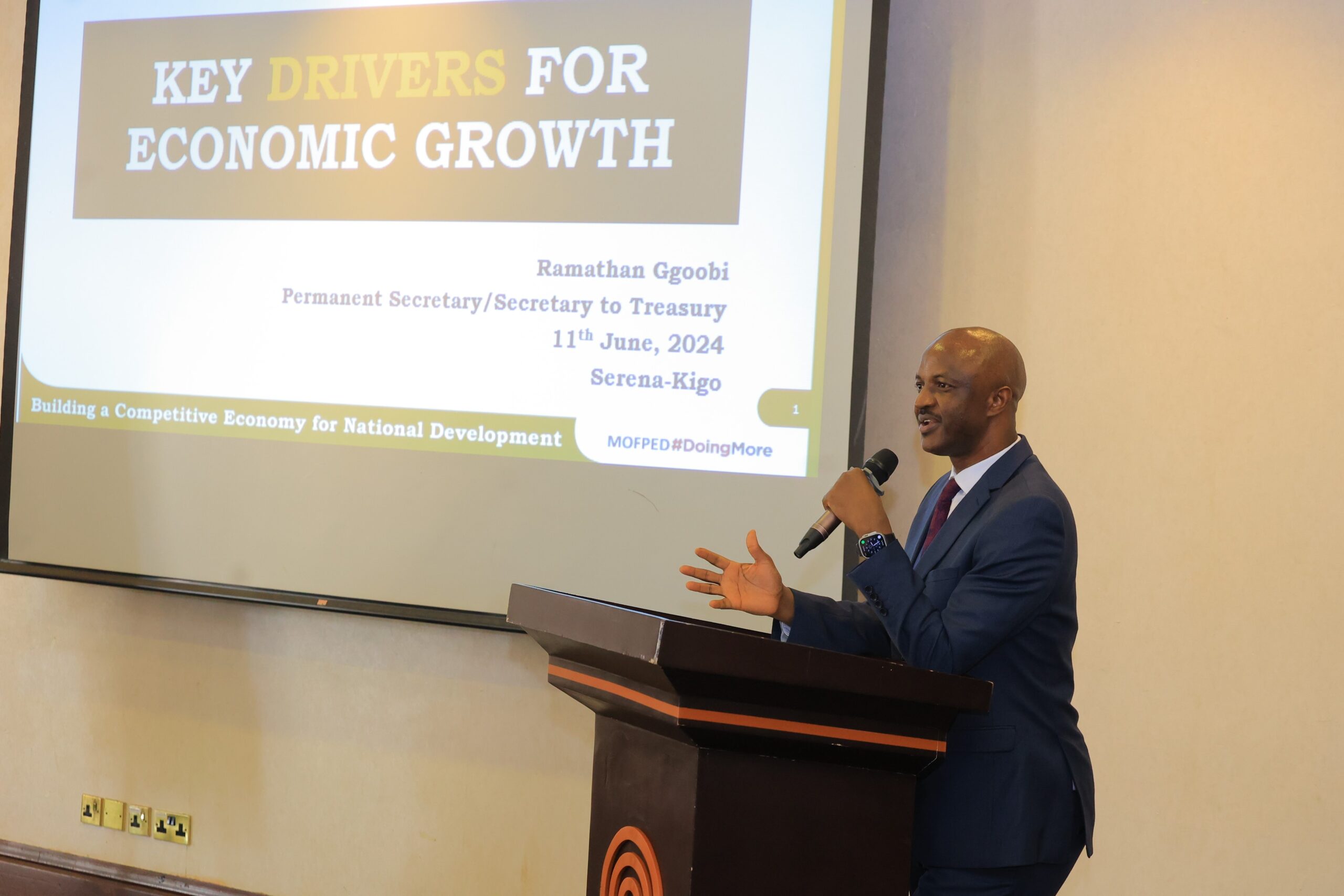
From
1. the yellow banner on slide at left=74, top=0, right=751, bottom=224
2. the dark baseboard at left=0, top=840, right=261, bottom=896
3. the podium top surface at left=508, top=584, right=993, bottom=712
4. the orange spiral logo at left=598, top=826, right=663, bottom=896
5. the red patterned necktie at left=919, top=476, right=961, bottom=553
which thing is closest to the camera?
the podium top surface at left=508, top=584, right=993, bottom=712

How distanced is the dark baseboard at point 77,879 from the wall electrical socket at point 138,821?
0.39 ft

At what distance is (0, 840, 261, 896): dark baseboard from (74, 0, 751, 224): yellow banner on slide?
79.8 inches

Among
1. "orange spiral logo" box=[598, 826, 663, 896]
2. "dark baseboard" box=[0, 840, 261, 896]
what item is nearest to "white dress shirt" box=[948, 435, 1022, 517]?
"orange spiral logo" box=[598, 826, 663, 896]

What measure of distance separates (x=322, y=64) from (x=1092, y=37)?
6.90 ft

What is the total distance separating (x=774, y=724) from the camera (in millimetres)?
1352

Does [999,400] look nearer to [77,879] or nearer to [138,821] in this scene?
[138,821]

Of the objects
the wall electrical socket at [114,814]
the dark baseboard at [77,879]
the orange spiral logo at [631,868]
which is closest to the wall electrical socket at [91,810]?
the wall electrical socket at [114,814]

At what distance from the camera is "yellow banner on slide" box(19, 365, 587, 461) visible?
2.99 meters

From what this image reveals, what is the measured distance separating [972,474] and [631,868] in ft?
2.56

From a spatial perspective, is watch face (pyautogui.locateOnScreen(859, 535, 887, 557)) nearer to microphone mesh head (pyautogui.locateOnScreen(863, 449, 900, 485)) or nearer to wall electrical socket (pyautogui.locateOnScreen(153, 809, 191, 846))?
microphone mesh head (pyautogui.locateOnScreen(863, 449, 900, 485))

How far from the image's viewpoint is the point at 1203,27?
2.80m

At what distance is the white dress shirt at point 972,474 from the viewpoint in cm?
172

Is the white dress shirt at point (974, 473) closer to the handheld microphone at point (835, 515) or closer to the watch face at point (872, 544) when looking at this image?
the handheld microphone at point (835, 515)

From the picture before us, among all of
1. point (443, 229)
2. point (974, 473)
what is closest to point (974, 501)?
point (974, 473)
